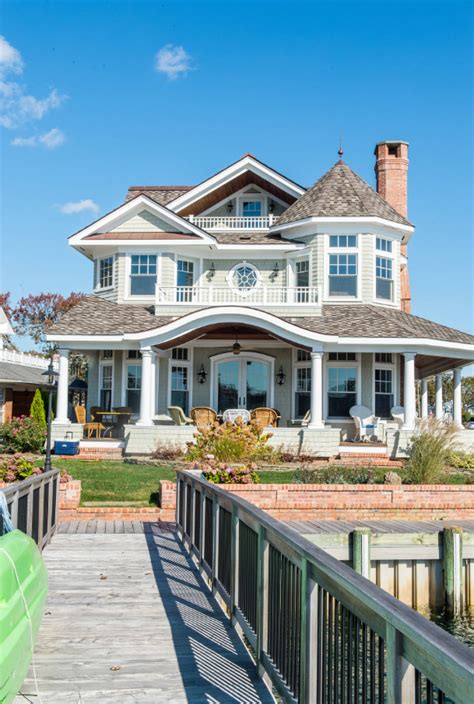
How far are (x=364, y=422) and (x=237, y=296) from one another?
573cm

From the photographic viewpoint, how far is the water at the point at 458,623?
10816mm

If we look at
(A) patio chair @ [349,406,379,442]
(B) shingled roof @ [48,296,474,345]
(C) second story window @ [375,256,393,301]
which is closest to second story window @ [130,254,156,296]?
(B) shingled roof @ [48,296,474,345]

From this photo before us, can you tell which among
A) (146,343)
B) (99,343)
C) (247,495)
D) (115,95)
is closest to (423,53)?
(115,95)

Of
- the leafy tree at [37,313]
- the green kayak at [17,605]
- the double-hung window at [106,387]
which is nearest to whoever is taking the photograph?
the green kayak at [17,605]

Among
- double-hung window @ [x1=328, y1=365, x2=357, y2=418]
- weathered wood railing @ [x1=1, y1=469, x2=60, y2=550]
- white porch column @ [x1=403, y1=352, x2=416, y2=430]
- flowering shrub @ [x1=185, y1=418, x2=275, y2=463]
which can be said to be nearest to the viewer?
weathered wood railing @ [x1=1, y1=469, x2=60, y2=550]

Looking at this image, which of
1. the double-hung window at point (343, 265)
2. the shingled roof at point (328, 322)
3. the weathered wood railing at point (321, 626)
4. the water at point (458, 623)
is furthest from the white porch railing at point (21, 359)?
the weathered wood railing at point (321, 626)

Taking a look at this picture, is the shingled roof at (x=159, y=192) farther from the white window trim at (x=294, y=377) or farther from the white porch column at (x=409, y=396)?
the white porch column at (x=409, y=396)

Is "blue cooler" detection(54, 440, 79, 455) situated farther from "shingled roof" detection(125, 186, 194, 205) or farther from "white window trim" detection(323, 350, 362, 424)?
"shingled roof" detection(125, 186, 194, 205)

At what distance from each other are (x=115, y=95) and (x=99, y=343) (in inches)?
292

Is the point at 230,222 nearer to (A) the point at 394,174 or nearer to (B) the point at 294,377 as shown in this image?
(B) the point at 294,377

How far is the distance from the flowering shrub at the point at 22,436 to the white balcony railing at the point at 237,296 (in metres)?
5.70

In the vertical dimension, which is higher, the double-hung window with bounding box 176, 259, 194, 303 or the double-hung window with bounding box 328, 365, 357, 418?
the double-hung window with bounding box 176, 259, 194, 303

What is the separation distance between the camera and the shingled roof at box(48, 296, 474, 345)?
2175 cm

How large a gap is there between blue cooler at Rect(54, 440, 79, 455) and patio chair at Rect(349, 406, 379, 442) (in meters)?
8.18
